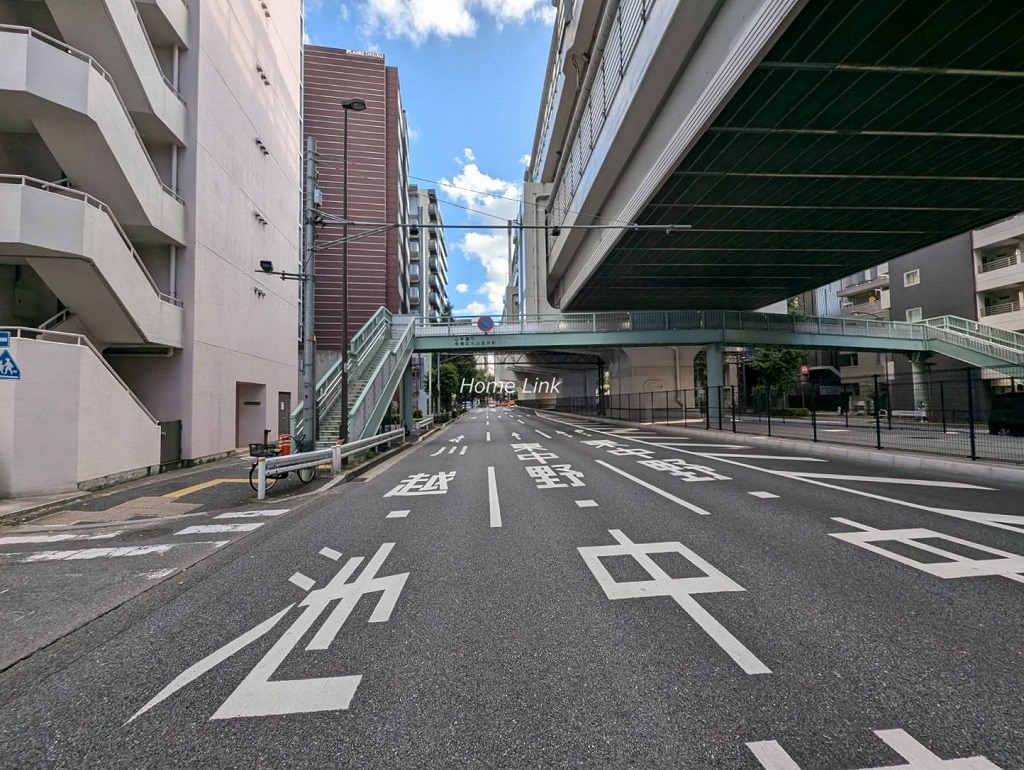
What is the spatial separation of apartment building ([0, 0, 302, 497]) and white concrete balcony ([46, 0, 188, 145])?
1.6 inches

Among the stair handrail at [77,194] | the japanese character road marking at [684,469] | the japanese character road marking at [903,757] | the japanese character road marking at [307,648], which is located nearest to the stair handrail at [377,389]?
the stair handrail at [77,194]

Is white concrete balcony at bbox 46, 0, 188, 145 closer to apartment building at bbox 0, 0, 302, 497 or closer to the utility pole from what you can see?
apartment building at bbox 0, 0, 302, 497

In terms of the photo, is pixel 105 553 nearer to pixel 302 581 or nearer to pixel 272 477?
pixel 302 581

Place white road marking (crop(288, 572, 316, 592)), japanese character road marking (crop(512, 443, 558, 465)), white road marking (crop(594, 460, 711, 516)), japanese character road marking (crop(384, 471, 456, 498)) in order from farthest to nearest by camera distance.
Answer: japanese character road marking (crop(512, 443, 558, 465)), japanese character road marking (crop(384, 471, 456, 498)), white road marking (crop(594, 460, 711, 516)), white road marking (crop(288, 572, 316, 592))

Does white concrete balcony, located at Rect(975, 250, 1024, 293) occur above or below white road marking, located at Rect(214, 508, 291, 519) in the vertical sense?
above

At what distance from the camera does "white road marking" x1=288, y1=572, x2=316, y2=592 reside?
14.8 ft

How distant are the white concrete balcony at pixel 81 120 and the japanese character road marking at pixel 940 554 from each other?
15.7m

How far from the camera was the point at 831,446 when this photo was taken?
1425 cm

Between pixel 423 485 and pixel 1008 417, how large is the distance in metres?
16.4

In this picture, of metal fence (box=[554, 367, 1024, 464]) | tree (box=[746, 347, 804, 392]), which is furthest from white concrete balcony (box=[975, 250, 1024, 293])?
tree (box=[746, 347, 804, 392])

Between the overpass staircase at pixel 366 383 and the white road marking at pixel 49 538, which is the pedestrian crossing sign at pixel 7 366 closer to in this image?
the white road marking at pixel 49 538

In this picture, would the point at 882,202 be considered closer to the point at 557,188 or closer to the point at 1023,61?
the point at 1023,61

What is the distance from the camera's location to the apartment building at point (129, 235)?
9.48 metres

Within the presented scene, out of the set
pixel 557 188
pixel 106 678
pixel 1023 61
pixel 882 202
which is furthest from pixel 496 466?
pixel 557 188
